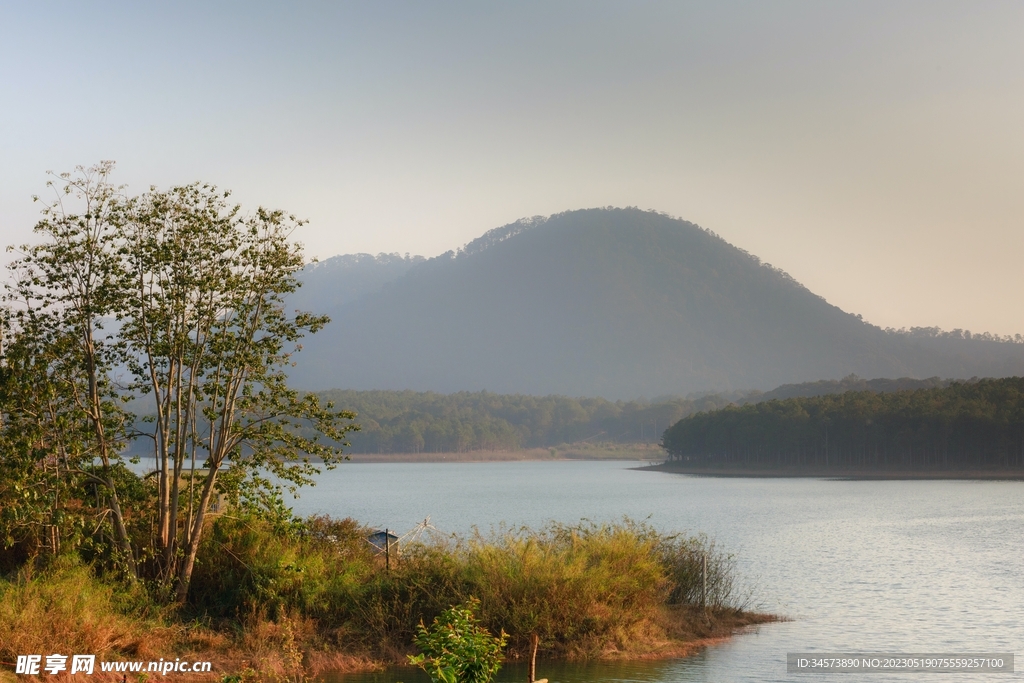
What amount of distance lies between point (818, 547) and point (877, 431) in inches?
2778

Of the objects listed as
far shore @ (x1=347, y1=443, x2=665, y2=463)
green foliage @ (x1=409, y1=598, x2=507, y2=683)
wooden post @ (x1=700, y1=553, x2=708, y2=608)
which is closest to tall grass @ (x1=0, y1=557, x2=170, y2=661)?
green foliage @ (x1=409, y1=598, x2=507, y2=683)

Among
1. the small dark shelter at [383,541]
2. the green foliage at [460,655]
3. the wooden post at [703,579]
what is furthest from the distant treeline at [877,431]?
the green foliage at [460,655]

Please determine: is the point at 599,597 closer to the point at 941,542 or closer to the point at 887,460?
the point at 941,542

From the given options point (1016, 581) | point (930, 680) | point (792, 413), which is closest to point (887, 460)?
point (792, 413)

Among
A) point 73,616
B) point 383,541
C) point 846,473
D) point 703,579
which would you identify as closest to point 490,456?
point 846,473

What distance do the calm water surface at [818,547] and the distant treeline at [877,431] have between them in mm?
7528

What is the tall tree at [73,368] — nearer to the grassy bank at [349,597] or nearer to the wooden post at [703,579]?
the grassy bank at [349,597]

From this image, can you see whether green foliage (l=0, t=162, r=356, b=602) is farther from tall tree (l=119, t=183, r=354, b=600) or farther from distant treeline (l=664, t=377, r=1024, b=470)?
distant treeline (l=664, t=377, r=1024, b=470)

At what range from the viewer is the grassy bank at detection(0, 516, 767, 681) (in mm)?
15094

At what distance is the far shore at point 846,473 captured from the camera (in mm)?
101688

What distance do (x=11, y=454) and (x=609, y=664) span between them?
9936 mm

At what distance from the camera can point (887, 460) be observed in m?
109

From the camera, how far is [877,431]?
108312 mm

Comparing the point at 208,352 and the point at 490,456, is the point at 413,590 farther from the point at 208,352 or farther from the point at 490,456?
the point at 490,456
